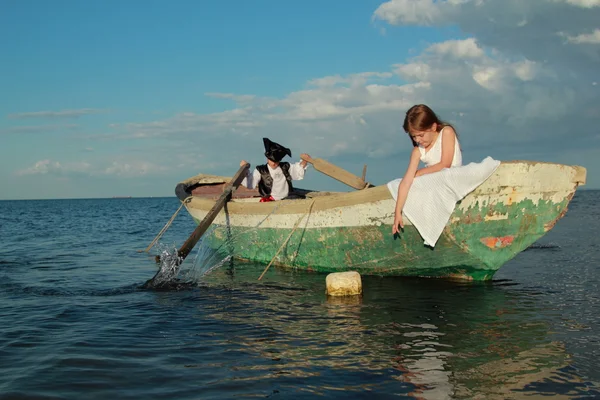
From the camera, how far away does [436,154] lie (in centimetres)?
625

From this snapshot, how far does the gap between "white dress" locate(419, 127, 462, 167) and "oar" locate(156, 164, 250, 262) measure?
12.3ft

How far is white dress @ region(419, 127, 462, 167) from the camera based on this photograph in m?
6.24

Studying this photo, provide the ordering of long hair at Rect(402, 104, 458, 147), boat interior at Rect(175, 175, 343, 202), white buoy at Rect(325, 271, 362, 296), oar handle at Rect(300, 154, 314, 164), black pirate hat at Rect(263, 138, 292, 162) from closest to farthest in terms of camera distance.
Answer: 1. long hair at Rect(402, 104, 458, 147)
2. white buoy at Rect(325, 271, 362, 296)
3. oar handle at Rect(300, 154, 314, 164)
4. black pirate hat at Rect(263, 138, 292, 162)
5. boat interior at Rect(175, 175, 343, 202)

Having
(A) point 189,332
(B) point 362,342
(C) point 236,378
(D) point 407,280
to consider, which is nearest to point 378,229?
(D) point 407,280

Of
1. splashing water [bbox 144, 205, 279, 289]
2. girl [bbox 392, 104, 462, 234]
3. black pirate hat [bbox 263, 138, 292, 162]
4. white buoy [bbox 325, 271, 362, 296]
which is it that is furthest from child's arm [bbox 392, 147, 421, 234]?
black pirate hat [bbox 263, 138, 292, 162]

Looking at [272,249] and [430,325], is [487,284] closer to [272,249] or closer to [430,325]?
[430,325]

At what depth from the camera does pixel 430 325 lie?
17.2 feet

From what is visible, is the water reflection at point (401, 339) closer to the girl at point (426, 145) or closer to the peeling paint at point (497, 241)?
the peeling paint at point (497, 241)

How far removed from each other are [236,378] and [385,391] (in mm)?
1066

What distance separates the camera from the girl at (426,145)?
6.05 metres

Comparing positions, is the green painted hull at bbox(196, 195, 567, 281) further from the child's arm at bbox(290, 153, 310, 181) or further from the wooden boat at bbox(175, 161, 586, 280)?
the child's arm at bbox(290, 153, 310, 181)

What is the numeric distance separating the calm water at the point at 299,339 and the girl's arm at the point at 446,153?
5.06 feet

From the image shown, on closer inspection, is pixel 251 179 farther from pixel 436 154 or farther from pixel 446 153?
pixel 446 153

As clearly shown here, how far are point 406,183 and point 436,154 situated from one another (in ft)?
1.65
